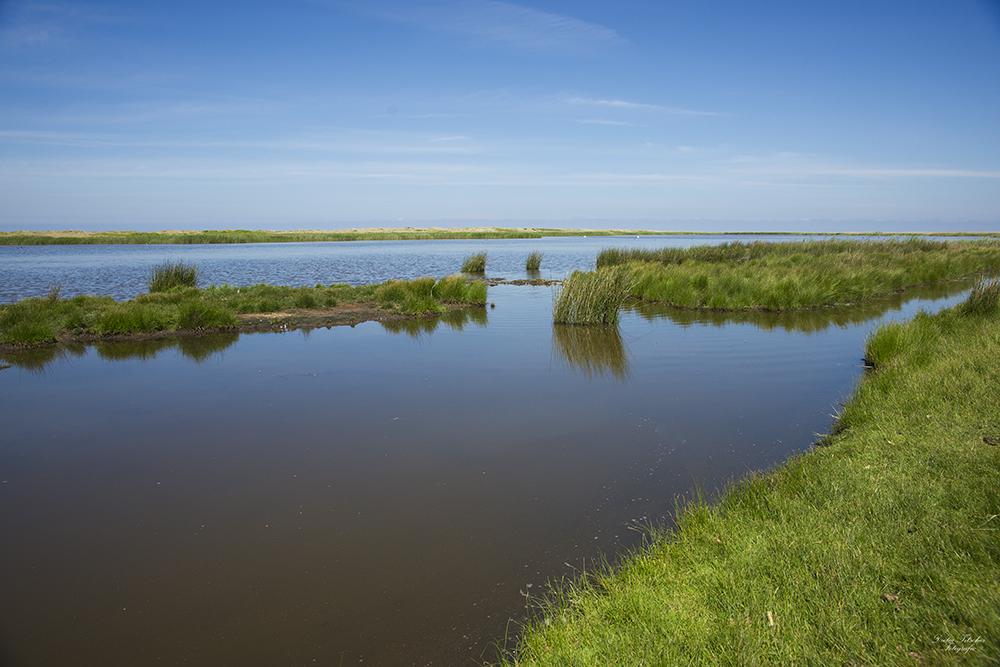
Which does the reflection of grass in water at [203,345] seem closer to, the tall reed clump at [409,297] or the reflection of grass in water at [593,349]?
the tall reed clump at [409,297]

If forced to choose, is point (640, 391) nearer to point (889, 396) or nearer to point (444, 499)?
point (889, 396)

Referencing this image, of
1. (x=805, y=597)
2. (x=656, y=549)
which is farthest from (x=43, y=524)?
(x=805, y=597)

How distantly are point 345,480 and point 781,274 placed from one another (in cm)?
2055

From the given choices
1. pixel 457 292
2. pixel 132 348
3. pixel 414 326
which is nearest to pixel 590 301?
pixel 414 326

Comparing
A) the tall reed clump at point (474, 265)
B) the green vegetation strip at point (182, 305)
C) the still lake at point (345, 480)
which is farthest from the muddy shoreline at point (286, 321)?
the tall reed clump at point (474, 265)

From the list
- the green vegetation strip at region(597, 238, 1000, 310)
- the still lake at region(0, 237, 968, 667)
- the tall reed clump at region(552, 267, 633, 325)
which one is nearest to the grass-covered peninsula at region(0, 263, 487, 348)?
the still lake at region(0, 237, 968, 667)

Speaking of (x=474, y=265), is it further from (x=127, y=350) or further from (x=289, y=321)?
(x=127, y=350)

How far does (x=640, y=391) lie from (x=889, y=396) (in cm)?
345

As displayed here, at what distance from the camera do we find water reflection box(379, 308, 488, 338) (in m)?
14.8

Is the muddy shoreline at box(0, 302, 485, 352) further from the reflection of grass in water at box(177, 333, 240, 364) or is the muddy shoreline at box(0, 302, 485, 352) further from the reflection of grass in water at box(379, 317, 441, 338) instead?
the reflection of grass in water at box(177, 333, 240, 364)

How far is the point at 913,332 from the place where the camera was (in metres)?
9.20

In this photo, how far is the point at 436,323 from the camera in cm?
1616

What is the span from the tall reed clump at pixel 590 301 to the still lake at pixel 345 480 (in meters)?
3.01

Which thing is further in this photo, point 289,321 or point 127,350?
point 289,321
